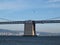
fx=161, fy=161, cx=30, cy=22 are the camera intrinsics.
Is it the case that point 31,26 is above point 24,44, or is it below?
below

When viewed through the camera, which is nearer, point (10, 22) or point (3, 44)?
point (3, 44)

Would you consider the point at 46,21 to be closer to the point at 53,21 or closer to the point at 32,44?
the point at 53,21

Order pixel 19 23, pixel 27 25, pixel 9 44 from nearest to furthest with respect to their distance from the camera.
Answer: pixel 9 44, pixel 27 25, pixel 19 23

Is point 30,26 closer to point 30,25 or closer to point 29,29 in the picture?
point 30,25

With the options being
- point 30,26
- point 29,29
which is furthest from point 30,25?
point 29,29

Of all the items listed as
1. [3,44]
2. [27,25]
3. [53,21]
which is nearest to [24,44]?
[3,44]

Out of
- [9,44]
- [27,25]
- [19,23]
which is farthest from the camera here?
[19,23]
